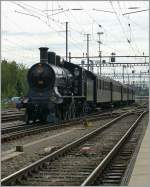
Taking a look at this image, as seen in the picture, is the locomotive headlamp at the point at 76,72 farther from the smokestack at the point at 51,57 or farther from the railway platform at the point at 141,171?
the railway platform at the point at 141,171

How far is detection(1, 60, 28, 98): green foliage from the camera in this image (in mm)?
74875

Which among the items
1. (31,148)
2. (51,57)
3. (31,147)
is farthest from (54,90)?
(31,148)

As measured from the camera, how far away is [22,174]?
30.4 feet

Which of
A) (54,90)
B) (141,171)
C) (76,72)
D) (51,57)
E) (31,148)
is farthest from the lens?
(76,72)

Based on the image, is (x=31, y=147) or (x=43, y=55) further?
(x=43, y=55)

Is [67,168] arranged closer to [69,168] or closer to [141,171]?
[69,168]

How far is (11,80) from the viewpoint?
8125 cm

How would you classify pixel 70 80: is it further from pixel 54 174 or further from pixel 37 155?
pixel 54 174

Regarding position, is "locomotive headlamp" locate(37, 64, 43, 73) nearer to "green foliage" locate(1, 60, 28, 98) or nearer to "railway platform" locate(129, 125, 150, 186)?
"railway platform" locate(129, 125, 150, 186)

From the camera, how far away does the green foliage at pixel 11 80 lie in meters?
74.9

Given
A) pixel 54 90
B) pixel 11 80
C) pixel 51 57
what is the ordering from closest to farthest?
pixel 54 90 → pixel 51 57 → pixel 11 80

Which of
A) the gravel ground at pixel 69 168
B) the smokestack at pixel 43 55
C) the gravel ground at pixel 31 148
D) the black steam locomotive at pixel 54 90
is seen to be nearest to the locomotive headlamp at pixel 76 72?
the black steam locomotive at pixel 54 90

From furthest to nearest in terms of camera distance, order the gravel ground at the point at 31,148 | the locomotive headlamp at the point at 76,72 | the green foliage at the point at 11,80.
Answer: the green foliage at the point at 11,80, the locomotive headlamp at the point at 76,72, the gravel ground at the point at 31,148

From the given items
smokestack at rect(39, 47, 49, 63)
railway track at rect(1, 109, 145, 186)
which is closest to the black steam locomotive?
smokestack at rect(39, 47, 49, 63)
